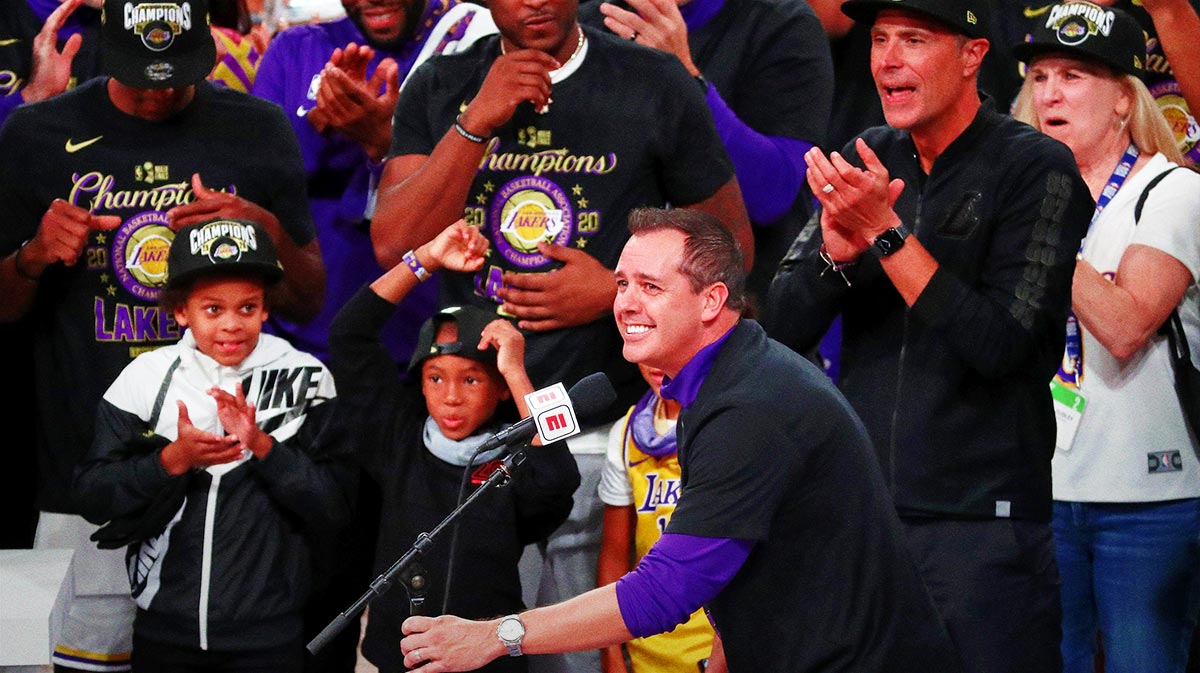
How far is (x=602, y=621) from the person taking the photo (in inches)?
125

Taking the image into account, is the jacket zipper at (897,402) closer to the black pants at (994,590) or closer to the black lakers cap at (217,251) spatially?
the black pants at (994,590)

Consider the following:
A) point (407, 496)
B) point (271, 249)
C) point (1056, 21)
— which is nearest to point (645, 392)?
point (407, 496)

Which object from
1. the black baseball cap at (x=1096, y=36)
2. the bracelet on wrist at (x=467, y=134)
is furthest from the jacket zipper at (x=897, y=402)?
the bracelet on wrist at (x=467, y=134)

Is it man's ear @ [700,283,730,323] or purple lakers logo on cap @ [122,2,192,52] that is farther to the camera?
purple lakers logo on cap @ [122,2,192,52]

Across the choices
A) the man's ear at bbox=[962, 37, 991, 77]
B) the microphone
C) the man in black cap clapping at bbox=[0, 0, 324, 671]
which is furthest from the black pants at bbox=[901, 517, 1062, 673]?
the man in black cap clapping at bbox=[0, 0, 324, 671]

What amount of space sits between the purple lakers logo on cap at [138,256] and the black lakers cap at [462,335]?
0.80 m

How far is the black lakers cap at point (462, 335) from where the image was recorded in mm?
4316

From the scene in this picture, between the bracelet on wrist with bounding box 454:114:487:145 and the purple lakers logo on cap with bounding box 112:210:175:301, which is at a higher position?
the bracelet on wrist with bounding box 454:114:487:145

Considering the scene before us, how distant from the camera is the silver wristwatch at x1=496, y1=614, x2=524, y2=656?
314 cm

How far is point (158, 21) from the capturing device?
4.64 meters

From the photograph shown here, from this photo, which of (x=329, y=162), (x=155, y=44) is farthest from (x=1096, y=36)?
(x=155, y=44)

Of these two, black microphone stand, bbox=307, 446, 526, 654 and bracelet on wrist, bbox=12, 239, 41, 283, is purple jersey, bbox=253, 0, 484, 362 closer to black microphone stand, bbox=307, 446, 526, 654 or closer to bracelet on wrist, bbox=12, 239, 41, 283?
bracelet on wrist, bbox=12, 239, 41, 283

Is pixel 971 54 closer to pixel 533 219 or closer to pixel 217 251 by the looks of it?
pixel 533 219

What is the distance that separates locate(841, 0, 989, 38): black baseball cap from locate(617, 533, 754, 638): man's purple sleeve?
132 cm
